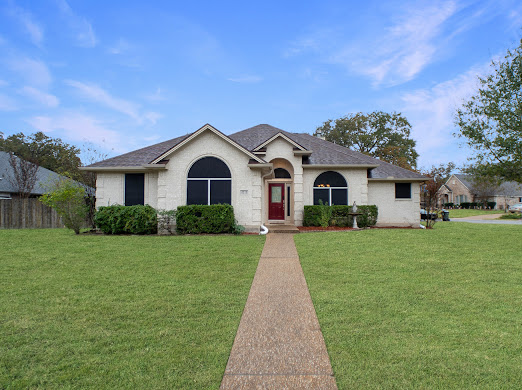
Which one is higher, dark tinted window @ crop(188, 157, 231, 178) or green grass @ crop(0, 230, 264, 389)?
dark tinted window @ crop(188, 157, 231, 178)

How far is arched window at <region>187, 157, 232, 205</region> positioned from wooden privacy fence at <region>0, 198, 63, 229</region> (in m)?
9.91

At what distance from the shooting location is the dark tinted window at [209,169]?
15.2 m

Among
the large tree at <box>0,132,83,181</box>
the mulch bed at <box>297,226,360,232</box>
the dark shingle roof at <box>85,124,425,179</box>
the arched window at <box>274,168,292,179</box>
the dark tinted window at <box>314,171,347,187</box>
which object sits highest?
the large tree at <box>0,132,83,181</box>

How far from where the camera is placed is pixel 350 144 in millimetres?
42344

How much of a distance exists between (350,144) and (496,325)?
39807 mm

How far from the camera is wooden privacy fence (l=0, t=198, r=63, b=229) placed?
18578mm

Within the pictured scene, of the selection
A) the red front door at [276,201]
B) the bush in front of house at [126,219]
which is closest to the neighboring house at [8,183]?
the bush in front of house at [126,219]

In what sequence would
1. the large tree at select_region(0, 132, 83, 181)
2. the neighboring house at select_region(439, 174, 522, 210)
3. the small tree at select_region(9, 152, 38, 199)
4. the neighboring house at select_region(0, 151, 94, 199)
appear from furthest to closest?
the neighboring house at select_region(439, 174, 522, 210), the large tree at select_region(0, 132, 83, 181), the small tree at select_region(9, 152, 38, 199), the neighboring house at select_region(0, 151, 94, 199)

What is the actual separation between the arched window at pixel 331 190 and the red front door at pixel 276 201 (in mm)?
1937

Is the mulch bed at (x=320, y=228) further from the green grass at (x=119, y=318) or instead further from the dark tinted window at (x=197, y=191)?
the green grass at (x=119, y=318)

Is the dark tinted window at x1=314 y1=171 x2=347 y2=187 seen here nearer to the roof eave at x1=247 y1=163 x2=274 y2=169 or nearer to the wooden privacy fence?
the roof eave at x1=247 y1=163 x2=274 y2=169

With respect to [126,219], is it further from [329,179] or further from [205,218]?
[329,179]

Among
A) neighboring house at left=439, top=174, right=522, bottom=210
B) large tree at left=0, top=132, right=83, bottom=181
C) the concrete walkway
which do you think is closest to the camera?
the concrete walkway

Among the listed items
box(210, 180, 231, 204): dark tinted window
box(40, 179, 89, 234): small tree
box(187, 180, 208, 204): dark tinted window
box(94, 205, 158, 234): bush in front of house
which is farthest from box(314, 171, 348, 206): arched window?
box(40, 179, 89, 234): small tree
